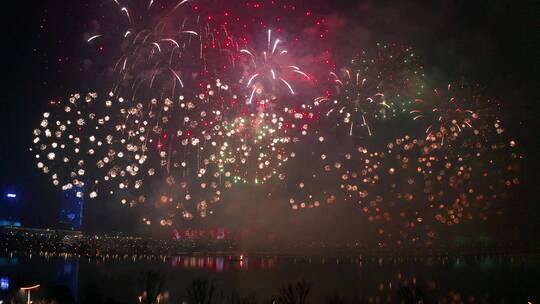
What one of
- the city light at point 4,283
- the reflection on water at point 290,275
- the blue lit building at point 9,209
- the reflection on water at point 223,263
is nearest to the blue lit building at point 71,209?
the blue lit building at point 9,209

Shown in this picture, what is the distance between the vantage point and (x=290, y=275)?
24.9 metres

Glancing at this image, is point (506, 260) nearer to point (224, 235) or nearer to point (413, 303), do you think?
point (224, 235)

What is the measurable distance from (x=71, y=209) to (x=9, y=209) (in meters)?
5.05

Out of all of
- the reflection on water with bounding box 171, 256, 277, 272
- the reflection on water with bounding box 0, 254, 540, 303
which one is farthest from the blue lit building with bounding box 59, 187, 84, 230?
the reflection on water with bounding box 171, 256, 277, 272

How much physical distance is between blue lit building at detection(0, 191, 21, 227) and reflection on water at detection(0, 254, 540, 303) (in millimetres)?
15345

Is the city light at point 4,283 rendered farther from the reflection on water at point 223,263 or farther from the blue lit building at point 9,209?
the blue lit building at point 9,209

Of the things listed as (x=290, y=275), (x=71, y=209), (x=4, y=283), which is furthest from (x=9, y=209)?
(x=290, y=275)

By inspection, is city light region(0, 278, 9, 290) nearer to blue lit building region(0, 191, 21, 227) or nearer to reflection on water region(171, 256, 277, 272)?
reflection on water region(171, 256, 277, 272)

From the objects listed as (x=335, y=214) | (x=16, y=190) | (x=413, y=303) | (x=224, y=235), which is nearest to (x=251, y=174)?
(x=224, y=235)

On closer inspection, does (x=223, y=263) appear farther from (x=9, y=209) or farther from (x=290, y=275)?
(x=9, y=209)

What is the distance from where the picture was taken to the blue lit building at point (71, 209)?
136 ft

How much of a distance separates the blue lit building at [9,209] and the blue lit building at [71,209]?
354 centimetres

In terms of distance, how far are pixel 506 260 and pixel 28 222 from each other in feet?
120

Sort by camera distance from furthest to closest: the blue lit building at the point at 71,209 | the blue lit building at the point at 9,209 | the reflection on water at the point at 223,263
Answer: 1. the blue lit building at the point at 71,209
2. the blue lit building at the point at 9,209
3. the reflection on water at the point at 223,263
